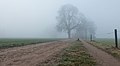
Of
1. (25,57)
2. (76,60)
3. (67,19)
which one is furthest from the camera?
(67,19)

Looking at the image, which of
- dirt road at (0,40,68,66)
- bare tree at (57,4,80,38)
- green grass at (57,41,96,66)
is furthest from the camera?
bare tree at (57,4,80,38)

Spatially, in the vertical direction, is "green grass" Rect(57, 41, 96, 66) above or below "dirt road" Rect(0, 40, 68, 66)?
above

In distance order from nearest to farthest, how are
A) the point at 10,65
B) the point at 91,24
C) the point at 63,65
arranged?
the point at 63,65 → the point at 10,65 → the point at 91,24

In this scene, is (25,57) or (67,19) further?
(67,19)

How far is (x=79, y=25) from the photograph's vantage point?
90.5m

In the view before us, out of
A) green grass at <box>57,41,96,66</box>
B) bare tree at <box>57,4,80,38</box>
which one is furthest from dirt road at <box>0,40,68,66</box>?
bare tree at <box>57,4,80,38</box>

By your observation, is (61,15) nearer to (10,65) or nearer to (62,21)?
(62,21)

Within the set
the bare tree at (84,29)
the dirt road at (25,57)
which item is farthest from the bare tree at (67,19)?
the dirt road at (25,57)

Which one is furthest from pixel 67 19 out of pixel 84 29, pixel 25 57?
pixel 25 57

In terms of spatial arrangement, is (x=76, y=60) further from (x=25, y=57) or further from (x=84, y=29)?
(x=84, y=29)

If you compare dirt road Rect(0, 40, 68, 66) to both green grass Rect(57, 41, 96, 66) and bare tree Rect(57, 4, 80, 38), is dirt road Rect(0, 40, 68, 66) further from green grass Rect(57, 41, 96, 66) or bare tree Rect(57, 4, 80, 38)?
bare tree Rect(57, 4, 80, 38)

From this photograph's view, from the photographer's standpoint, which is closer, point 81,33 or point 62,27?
point 62,27

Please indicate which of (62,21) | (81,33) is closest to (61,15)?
(62,21)

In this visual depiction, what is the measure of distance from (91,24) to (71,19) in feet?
82.5
